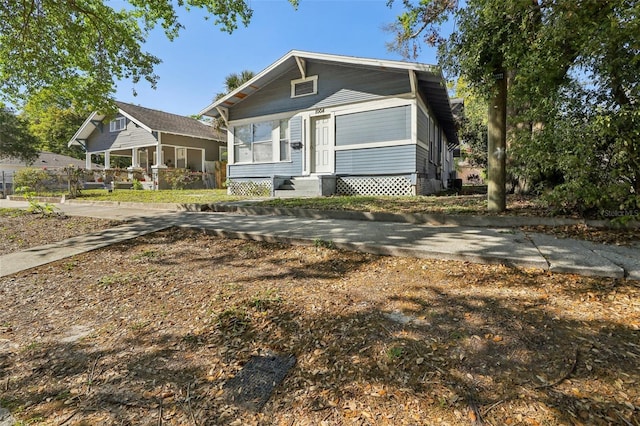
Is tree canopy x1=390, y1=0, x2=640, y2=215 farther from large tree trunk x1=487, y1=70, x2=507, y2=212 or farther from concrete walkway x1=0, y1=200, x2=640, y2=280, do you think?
concrete walkway x1=0, y1=200, x2=640, y2=280

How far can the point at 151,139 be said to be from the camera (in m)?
18.8

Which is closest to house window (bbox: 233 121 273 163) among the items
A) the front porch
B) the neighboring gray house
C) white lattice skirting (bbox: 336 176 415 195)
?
the front porch

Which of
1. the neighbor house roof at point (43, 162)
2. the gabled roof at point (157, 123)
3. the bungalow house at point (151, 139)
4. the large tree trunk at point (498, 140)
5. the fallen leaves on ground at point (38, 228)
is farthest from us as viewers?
the neighbor house roof at point (43, 162)

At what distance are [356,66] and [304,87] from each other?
2213mm

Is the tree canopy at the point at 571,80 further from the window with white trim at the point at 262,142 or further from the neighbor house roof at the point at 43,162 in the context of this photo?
the neighbor house roof at the point at 43,162

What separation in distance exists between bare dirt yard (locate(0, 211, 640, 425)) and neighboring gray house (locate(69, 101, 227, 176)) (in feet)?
56.6

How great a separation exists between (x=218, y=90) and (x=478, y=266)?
19527mm

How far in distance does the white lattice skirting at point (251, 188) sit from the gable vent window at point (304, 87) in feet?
11.6

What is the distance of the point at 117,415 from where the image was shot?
1.49m

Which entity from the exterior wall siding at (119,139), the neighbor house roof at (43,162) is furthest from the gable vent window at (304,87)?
the neighbor house roof at (43,162)

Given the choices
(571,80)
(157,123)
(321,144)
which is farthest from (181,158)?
(571,80)

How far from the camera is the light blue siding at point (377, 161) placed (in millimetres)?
9727

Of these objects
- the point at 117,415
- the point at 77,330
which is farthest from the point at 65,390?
the point at 77,330

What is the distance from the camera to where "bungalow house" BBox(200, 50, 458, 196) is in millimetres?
9773
